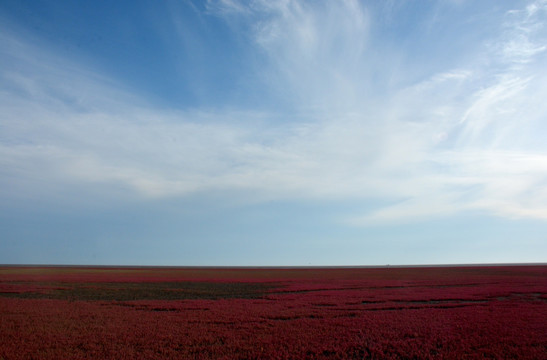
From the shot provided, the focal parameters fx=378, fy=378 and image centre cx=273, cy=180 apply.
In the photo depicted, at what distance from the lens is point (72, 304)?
26.7 m

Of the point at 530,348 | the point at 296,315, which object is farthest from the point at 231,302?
the point at 530,348

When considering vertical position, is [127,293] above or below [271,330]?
above

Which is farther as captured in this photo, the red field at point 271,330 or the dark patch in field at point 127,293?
the dark patch in field at point 127,293

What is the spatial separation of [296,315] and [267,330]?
5.08m

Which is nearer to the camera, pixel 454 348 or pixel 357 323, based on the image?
pixel 454 348

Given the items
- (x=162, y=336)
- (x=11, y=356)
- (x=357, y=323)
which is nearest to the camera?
(x=11, y=356)

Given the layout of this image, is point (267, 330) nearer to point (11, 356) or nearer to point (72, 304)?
point (11, 356)

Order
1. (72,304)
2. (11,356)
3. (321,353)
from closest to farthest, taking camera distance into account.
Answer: (11,356) → (321,353) → (72,304)

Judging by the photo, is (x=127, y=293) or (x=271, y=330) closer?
(x=271, y=330)

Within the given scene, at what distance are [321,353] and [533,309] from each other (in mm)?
18359

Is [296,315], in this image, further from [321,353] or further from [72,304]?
[72,304]

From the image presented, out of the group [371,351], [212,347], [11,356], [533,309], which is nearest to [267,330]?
[212,347]

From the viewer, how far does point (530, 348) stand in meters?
14.5

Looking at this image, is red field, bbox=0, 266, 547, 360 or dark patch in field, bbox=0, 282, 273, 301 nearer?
red field, bbox=0, 266, 547, 360
